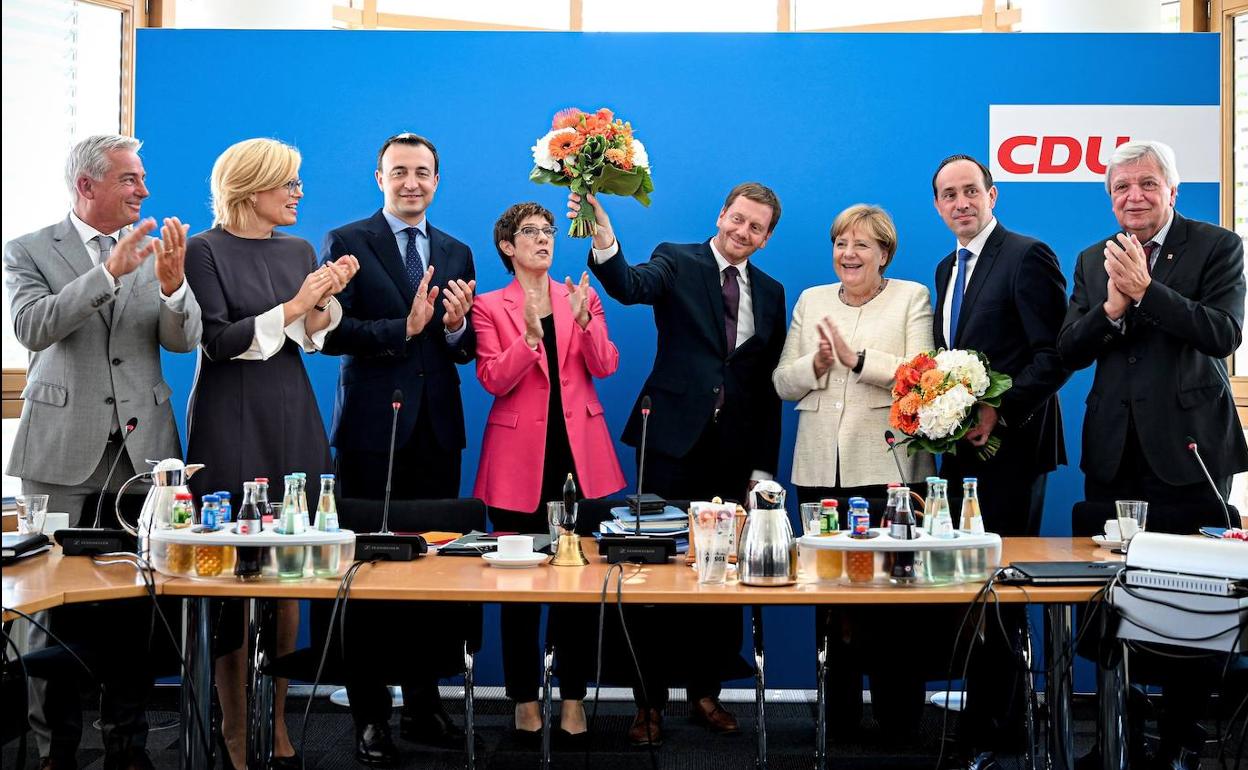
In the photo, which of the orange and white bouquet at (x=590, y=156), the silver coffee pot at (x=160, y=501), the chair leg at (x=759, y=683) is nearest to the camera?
the silver coffee pot at (x=160, y=501)

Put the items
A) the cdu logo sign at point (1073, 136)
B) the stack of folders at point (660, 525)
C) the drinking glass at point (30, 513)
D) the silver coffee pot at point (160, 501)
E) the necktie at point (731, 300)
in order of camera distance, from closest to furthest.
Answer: the silver coffee pot at point (160, 501) → the drinking glass at point (30, 513) → the stack of folders at point (660, 525) → the necktie at point (731, 300) → the cdu logo sign at point (1073, 136)

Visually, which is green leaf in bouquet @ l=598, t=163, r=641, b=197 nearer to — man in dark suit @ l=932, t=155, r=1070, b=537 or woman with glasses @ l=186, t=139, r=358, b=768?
woman with glasses @ l=186, t=139, r=358, b=768

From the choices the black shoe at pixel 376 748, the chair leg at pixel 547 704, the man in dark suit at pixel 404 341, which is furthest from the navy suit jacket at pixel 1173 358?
the black shoe at pixel 376 748

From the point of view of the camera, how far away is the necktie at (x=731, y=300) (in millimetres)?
4230

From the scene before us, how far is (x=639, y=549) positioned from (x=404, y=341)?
1.50m

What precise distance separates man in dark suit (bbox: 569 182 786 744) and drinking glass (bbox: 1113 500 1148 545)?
139 cm

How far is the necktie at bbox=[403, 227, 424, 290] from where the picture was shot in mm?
4227

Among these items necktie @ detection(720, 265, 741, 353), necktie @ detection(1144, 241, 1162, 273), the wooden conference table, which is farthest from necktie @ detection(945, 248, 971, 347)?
the wooden conference table

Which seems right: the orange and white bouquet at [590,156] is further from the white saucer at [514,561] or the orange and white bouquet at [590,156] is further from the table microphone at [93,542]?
the table microphone at [93,542]

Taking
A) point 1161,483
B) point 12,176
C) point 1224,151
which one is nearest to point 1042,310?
point 1161,483

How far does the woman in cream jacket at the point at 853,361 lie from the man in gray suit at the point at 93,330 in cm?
207

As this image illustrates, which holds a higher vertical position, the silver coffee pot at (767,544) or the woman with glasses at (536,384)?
the woman with glasses at (536,384)

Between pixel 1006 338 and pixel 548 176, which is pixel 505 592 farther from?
pixel 1006 338

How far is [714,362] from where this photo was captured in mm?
4188
